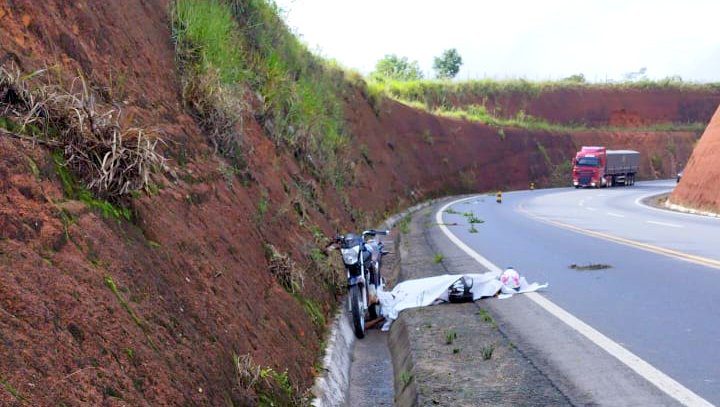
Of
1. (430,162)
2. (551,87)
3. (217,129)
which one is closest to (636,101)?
(551,87)

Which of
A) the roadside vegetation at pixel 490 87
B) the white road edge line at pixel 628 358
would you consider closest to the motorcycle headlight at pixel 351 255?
the white road edge line at pixel 628 358

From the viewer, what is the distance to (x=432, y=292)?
35.2 ft

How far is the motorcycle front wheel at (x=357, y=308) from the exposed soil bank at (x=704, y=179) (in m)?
22.7

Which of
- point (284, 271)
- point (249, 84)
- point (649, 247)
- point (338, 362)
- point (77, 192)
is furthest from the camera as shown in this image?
point (649, 247)

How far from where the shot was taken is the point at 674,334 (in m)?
7.61

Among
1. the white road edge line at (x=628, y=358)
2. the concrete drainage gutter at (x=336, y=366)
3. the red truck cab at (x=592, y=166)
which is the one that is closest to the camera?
the white road edge line at (x=628, y=358)

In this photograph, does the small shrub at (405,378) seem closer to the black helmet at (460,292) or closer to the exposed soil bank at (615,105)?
the black helmet at (460,292)

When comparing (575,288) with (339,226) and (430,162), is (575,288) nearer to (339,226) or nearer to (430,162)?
(339,226)

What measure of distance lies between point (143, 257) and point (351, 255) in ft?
15.0

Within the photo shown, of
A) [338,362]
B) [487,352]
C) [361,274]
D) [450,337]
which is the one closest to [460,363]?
[487,352]

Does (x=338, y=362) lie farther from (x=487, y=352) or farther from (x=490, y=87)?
(x=490, y=87)

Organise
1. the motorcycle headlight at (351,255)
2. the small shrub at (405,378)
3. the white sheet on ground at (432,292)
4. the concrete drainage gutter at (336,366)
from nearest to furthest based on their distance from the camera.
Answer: the concrete drainage gutter at (336,366), the small shrub at (405,378), the motorcycle headlight at (351,255), the white sheet on ground at (432,292)

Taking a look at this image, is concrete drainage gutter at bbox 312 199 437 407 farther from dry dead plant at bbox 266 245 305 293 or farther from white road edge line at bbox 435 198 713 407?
white road edge line at bbox 435 198 713 407

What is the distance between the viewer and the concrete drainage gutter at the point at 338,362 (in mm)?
7031
